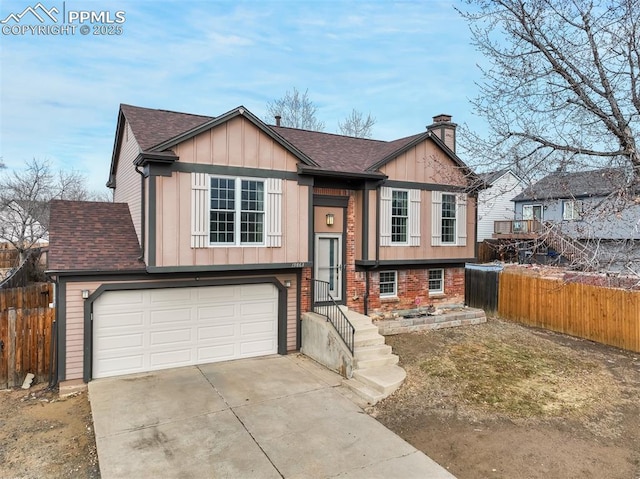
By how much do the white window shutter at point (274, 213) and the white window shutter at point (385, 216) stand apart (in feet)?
11.6

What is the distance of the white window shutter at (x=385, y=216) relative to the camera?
472 inches

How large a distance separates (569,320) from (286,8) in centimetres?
1267

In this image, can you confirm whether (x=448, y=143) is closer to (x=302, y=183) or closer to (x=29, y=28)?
(x=302, y=183)

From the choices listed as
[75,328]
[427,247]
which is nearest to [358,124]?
[427,247]

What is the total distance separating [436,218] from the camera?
12977 millimetres

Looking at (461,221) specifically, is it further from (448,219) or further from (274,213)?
(274,213)

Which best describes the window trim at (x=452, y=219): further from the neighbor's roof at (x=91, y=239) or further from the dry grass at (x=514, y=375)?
the neighbor's roof at (x=91, y=239)

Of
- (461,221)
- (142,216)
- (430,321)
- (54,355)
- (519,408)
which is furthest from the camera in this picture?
(461,221)

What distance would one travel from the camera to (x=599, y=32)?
24.8 ft

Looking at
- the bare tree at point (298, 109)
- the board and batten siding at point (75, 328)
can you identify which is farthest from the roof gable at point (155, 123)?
the bare tree at point (298, 109)

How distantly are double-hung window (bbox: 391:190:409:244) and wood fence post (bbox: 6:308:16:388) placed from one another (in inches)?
377

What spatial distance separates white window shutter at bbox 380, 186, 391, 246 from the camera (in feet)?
39.4

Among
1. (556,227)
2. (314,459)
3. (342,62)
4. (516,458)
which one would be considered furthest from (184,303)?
(342,62)

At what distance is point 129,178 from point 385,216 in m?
7.31
